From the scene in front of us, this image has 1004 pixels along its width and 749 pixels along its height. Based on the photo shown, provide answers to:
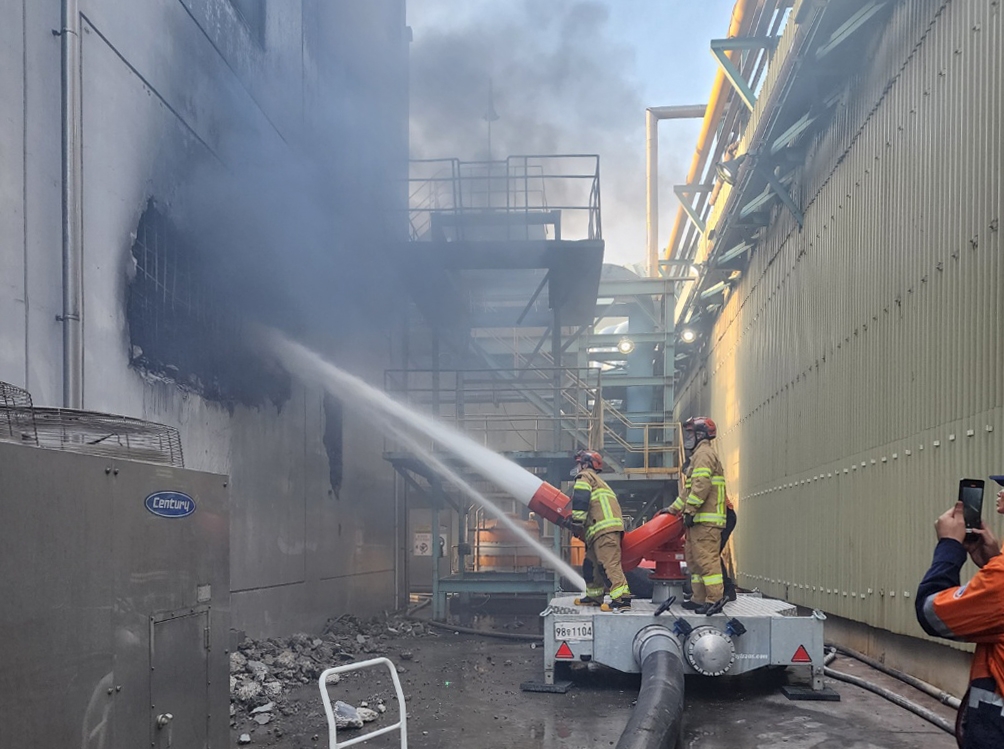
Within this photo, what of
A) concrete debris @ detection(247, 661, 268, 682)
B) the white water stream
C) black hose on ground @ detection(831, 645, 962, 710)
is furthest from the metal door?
the white water stream

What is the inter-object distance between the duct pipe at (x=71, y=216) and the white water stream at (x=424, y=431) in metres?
A: 4.01

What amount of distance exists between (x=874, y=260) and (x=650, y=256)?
1806cm

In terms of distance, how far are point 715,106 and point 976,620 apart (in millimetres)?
15982

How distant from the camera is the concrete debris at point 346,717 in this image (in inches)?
240

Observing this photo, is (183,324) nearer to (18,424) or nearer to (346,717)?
(346,717)

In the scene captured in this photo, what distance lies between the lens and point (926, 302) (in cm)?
656

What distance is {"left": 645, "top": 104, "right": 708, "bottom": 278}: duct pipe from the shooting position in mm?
23489

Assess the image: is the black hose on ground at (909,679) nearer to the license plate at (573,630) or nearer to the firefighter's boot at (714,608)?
the firefighter's boot at (714,608)

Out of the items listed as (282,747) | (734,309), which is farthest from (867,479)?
(734,309)

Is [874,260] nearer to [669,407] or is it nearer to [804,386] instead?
[804,386]

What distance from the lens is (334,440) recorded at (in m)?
11.9

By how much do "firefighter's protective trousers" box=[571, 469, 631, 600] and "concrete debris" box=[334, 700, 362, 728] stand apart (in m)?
2.88

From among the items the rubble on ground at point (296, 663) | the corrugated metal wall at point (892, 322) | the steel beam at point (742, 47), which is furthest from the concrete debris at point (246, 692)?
the steel beam at point (742, 47)

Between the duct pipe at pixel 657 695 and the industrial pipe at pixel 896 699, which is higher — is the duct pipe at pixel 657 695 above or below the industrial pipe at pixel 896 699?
above
